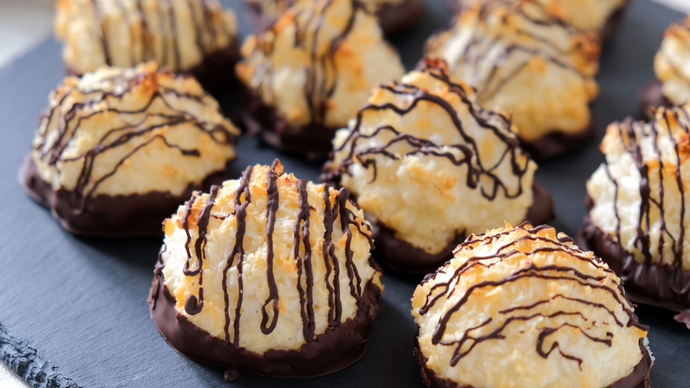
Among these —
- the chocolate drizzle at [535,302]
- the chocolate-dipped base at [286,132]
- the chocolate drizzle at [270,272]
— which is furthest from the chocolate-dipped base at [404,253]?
the chocolate-dipped base at [286,132]

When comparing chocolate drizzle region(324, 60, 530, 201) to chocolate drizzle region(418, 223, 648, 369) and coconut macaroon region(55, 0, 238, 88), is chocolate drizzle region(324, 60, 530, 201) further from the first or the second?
coconut macaroon region(55, 0, 238, 88)

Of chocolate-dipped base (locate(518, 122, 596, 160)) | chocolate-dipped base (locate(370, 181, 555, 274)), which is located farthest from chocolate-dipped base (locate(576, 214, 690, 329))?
chocolate-dipped base (locate(518, 122, 596, 160))

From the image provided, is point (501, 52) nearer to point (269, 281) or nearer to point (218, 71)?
point (218, 71)

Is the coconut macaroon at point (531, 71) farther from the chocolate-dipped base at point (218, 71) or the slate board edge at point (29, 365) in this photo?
the slate board edge at point (29, 365)

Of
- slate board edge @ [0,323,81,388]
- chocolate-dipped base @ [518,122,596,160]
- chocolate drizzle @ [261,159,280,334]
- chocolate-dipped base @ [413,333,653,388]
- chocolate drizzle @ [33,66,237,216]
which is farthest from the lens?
chocolate-dipped base @ [518,122,596,160]

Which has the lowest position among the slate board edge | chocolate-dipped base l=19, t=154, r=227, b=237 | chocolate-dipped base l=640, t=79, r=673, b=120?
the slate board edge
